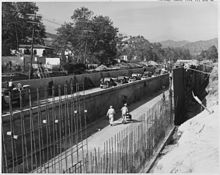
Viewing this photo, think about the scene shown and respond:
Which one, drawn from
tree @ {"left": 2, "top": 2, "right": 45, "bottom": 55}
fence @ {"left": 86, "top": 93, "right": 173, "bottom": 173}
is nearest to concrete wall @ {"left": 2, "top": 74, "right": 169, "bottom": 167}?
fence @ {"left": 86, "top": 93, "right": 173, "bottom": 173}

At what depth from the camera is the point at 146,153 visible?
8570 mm

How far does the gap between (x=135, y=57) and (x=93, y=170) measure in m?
80.2

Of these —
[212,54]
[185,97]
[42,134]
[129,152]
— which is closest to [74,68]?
[185,97]

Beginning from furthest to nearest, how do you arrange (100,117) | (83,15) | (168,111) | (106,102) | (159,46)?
1. (159,46)
2. (83,15)
3. (106,102)
4. (100,117)
5. (168,111)

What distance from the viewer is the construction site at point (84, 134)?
735cm

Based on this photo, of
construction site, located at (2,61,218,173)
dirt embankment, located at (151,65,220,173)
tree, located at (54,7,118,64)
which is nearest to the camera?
dirt embankment, located at (151,65,220,173)

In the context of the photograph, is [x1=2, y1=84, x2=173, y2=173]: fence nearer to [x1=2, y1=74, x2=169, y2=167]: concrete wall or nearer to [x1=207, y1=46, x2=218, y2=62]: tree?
[x1=2, y1=74, x2=169, y2=167]: concrete wall

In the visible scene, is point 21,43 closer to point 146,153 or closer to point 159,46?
point 146,153

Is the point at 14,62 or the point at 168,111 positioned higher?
the point at 14,62

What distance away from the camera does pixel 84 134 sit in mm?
12289

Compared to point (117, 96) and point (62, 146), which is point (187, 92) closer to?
point (117, 96)

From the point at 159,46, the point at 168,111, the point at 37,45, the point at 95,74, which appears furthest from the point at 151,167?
the point at 159,46

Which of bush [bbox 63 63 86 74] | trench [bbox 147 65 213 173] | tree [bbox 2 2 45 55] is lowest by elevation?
trench [bbox 147 65 213 173]

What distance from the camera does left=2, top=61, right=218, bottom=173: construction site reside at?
289 inches
